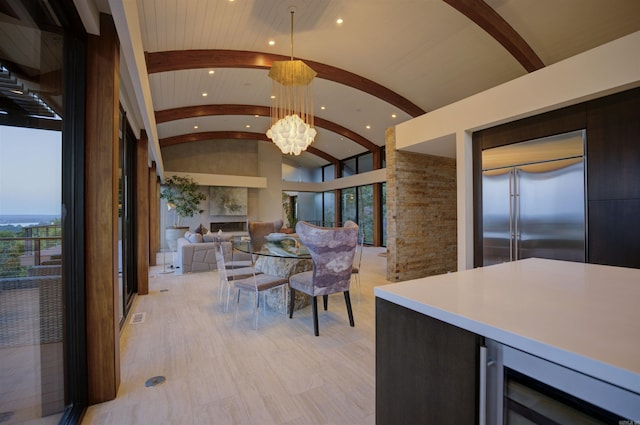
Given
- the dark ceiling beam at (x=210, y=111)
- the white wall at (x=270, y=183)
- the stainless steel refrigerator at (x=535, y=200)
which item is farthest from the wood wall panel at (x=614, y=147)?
the white wall at (x=270, y=183)

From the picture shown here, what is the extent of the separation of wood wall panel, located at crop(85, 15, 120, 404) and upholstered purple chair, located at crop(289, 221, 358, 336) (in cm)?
148

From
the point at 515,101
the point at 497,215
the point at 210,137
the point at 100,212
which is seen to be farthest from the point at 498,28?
the point at 210,137

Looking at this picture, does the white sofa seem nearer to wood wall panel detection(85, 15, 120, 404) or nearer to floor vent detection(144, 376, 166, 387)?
floor vent detection(144, 376, 166, 387)

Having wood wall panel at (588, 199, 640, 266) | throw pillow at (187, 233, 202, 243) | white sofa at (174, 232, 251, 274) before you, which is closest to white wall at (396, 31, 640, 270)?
wood wall panel at (588, 199, 640, 266)

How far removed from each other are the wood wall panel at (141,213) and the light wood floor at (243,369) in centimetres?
72

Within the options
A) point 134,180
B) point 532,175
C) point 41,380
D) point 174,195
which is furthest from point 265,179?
point 41,380

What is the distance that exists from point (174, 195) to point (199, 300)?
7084 mm

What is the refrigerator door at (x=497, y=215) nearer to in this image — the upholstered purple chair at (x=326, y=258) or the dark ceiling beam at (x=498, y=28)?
the upholstered purple chair at (x=326, y=258)

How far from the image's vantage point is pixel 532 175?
3338 millimetres

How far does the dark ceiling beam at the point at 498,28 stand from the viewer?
3.92 meters

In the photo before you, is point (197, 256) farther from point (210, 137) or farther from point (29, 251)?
point (210, 137)

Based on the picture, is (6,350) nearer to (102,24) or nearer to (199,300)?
(102,24)

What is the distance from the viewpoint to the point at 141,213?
4258 millimetres

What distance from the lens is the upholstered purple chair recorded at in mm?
2719
